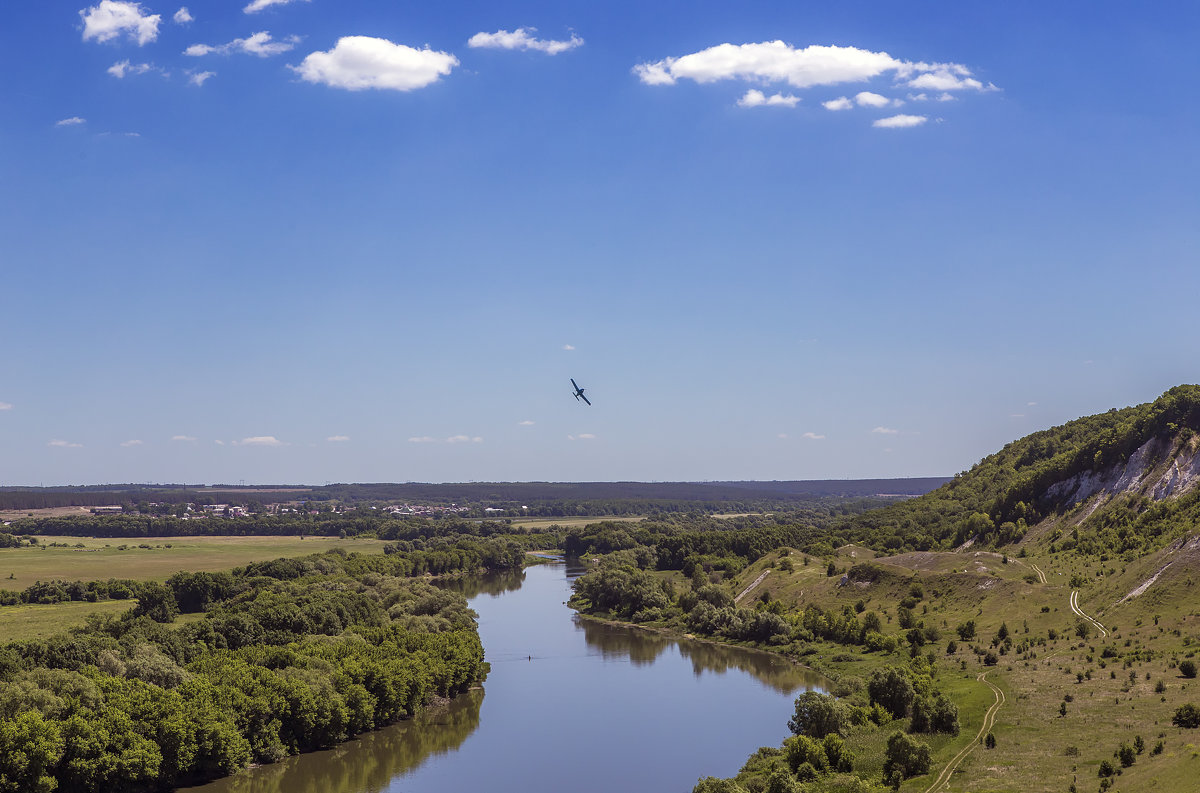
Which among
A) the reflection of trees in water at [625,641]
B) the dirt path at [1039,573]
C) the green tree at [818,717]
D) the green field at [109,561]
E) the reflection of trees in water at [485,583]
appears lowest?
the reflection of trees in water at [485,583]

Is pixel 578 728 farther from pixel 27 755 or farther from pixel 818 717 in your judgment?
pixel 27 755

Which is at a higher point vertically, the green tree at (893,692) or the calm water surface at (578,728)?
the green tree at (893,692)

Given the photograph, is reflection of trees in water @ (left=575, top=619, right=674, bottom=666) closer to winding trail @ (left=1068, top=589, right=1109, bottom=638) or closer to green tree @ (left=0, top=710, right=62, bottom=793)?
winding trail @ (left=1068, top=589, right=1109, bottom=638)

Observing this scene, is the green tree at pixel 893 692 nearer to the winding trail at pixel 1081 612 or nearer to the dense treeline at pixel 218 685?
the winding trail at pixel 1081 612

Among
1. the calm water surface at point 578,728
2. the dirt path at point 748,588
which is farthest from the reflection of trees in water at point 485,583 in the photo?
the calm water surface at point 578,728

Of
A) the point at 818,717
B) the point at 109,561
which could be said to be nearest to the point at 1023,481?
the point at 818,717

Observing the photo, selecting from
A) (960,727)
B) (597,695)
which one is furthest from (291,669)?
(960,727)

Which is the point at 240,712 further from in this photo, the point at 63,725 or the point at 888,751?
the point at 888,751

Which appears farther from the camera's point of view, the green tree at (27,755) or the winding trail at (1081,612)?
the winding trail at (1081,612)
